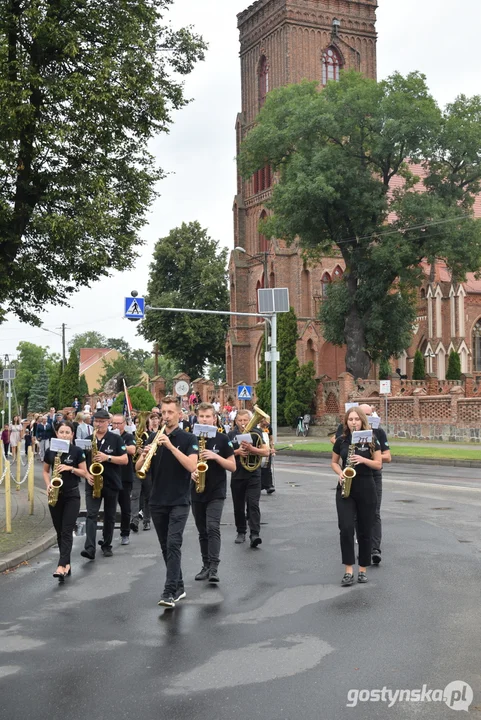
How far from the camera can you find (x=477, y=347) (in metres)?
63.3

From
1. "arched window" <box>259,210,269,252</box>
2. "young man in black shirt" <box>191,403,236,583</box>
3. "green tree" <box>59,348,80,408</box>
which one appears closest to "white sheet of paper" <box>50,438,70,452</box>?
"young man in black shirt" <box>191,403,236,583</box>

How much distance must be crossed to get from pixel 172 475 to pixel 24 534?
504 centimetres

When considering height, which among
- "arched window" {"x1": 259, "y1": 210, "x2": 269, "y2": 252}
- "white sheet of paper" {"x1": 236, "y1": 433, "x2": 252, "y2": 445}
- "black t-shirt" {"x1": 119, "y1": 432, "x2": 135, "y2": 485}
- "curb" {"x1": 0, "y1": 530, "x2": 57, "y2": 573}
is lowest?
"curb" {"x1": 0, "y1": 530, "x2": 57, "y2": 573}

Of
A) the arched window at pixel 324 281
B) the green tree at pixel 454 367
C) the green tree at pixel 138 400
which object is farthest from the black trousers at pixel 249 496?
the arched window at pixel 324 281

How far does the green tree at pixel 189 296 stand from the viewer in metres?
72.5

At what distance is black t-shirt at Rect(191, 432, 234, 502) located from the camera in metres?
9.51

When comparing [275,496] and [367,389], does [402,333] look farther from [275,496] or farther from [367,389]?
[275,496]

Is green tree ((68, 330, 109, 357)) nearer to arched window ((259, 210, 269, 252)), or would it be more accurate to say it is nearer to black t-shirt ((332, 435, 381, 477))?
arched window ((259, 210, 269, 252))

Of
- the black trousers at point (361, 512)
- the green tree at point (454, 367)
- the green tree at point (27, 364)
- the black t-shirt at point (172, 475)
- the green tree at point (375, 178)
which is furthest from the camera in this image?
the green tree at point (27, 364)

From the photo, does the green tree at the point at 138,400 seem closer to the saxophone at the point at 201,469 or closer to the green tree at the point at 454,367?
the green tree at the point at 454,367

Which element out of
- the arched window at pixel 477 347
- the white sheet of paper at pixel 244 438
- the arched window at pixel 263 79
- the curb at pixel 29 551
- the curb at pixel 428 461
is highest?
the arched window at pixel 263 79

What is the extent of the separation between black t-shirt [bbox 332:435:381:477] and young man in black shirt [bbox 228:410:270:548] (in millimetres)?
1978

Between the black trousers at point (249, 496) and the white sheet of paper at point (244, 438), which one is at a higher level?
the white sheet of paper at point (244, 438)

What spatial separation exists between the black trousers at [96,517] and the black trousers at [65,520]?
3.97 feet
